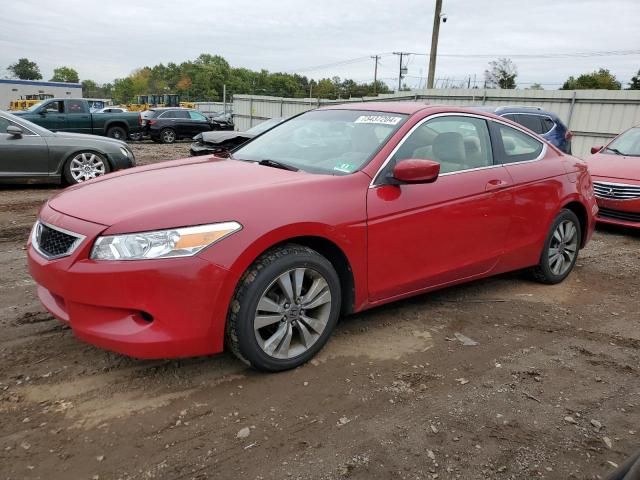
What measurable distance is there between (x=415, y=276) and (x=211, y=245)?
155cm

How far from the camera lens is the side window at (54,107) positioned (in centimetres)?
1786

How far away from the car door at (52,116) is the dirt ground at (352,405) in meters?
15.8

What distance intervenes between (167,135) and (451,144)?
2098cm

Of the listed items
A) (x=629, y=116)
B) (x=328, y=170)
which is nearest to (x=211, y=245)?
(x=328, y=170)

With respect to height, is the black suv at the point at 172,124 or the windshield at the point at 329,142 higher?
the windshield at the point at 329,142

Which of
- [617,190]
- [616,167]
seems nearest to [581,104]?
[616,167]

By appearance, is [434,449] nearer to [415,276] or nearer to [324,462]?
[324,462]

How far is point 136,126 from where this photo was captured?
21609 mm

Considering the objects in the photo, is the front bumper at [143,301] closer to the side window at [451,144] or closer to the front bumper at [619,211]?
the side window at [451,144]

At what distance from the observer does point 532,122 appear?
36.1 ft

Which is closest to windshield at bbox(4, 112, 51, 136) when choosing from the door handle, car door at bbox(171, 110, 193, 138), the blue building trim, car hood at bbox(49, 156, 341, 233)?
car hood at bbox(49, 156, 341, 233)

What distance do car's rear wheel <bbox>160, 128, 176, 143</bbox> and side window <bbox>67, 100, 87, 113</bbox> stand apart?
14.9 feet

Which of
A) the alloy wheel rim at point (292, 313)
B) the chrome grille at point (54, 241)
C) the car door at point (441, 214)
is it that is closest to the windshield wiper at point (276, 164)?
the car door at point (441, 214)

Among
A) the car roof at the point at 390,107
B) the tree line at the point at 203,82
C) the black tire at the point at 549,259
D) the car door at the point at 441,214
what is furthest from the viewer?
the tree line at the point at 203,82
